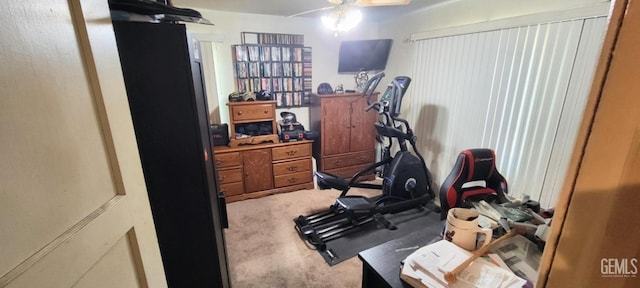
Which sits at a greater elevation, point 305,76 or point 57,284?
point 305,76

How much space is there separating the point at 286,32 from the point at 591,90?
3496mm

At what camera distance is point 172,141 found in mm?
1064

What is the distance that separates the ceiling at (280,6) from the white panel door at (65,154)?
2388 millimetres

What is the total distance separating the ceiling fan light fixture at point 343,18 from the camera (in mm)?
→ 1878

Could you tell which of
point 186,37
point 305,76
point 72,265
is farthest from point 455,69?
point 72,265

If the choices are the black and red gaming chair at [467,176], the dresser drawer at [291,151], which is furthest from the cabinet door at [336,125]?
the black and red gaming chair at [467,176]

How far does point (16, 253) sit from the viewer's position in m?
0.40

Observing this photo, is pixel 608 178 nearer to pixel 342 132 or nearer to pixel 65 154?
pixel 65 154

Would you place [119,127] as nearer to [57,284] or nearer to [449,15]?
[57,284]

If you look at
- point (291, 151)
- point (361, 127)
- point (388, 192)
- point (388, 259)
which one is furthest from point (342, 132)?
point (388, 259)

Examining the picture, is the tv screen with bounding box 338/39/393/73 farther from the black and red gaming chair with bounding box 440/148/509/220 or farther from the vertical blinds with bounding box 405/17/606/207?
the black and red gaming chair with bounding box 440/148/509/220

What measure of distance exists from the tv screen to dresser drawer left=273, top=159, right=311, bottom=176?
1.46m

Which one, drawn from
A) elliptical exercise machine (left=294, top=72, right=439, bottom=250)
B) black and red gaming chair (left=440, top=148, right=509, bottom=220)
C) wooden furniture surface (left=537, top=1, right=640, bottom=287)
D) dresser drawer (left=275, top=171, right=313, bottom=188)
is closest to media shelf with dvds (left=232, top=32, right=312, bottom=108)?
dresser drawer (left=275, top=171, right=313, bottom=188)

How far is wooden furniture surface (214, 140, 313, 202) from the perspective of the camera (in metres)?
3.04
